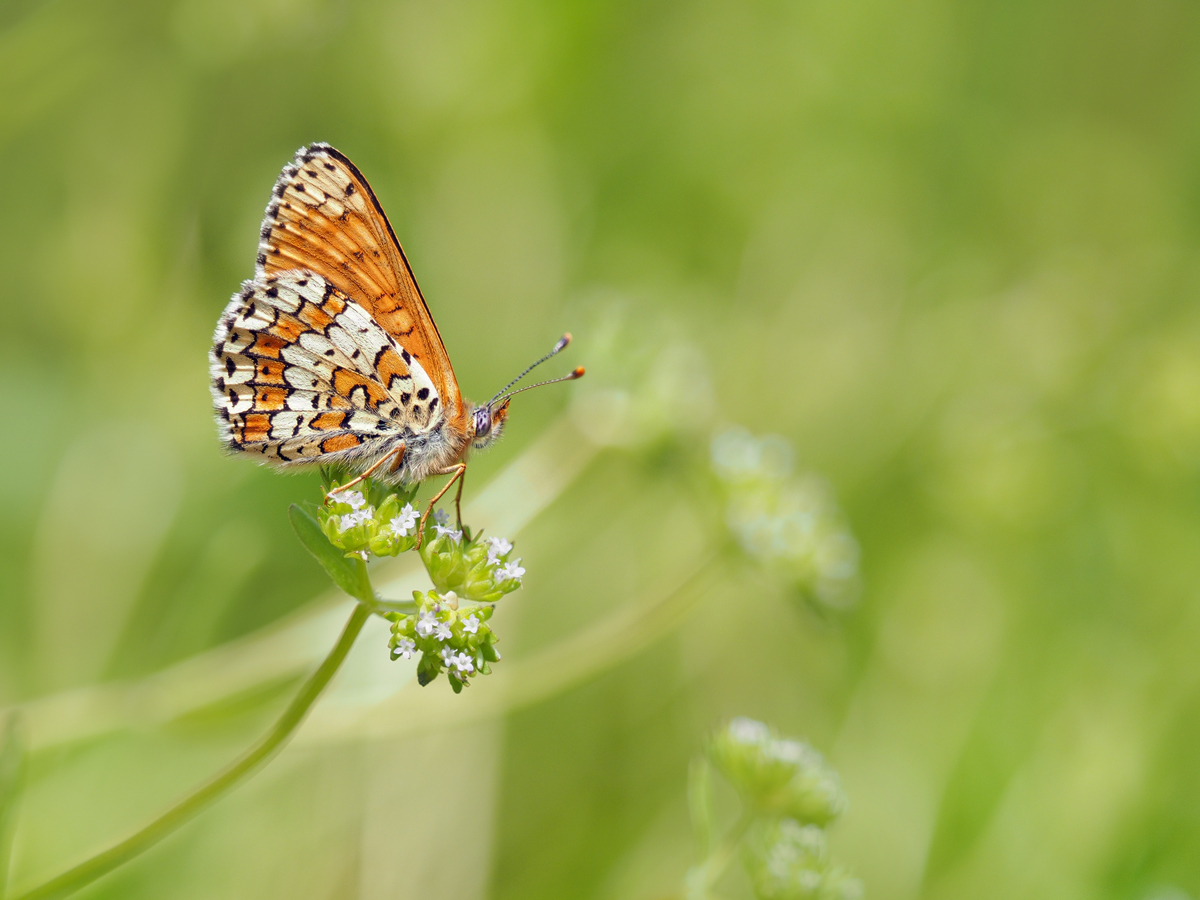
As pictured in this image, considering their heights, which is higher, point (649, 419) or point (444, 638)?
point (649, 419)

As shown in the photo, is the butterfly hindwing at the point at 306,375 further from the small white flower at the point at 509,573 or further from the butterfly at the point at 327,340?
the small white flower at the point at 509,573

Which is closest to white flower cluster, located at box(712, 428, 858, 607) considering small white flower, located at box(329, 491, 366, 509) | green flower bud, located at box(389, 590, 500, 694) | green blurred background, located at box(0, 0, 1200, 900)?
green blurred background, located at box(0, 0, 1200, 900)

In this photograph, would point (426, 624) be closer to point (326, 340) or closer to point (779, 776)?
point (326, 340)

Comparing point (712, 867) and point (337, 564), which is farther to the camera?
point (712, 867)

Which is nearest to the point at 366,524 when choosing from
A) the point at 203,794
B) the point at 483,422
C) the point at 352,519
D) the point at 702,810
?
the point at 352,519

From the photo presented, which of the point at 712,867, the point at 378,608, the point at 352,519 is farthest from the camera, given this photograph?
the point at 712,867

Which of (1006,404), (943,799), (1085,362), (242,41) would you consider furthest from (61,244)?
(1085,362)

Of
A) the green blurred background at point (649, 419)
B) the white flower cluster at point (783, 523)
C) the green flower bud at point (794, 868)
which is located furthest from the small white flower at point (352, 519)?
the white flower cluster at point (783, 523)

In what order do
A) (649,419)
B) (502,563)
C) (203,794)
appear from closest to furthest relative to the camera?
(203,794) < (502,563) < (649,419)
